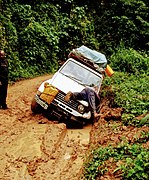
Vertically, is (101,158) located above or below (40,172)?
above

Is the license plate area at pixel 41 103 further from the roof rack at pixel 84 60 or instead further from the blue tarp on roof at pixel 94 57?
the blue tarp on roof at pixel 94 57

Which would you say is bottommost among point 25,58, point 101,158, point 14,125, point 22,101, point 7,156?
point 25,58

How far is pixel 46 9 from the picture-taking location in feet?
72.7

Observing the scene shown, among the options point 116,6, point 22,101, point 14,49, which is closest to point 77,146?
point 22,101

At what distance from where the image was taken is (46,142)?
8.70 meters

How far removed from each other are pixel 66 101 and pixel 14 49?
27.4 feet

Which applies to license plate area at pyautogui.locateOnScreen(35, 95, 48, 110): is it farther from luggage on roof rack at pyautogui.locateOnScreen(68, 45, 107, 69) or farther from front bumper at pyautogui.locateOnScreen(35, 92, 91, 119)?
luggage on roof rack at pyautogui.locateOnScreen(68, 45, 107, 69)

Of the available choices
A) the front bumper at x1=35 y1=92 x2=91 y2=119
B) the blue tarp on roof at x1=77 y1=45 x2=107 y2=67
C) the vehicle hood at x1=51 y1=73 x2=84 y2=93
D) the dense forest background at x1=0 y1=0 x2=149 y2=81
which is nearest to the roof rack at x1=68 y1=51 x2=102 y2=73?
the blue tarp on roof at x1=77 y1=45 x2=107 y2=67

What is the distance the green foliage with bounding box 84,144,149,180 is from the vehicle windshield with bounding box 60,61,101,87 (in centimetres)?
410

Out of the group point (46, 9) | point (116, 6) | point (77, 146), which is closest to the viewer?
point (77, 146)

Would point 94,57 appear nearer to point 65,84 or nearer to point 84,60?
point 84,60

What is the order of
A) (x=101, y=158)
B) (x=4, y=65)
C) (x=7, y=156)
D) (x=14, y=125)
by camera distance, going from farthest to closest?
(x=4, y=65)
(x=14, y=125)
(x=7, y=156)
(x=101, y=158)

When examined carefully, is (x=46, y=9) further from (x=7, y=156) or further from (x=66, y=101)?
(x=7, y=156)

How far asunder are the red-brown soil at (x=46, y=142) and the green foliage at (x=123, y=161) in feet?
0.95
